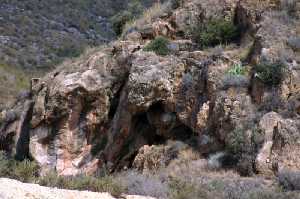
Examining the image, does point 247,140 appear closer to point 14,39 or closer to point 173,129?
point 173,129

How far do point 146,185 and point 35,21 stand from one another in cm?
3281

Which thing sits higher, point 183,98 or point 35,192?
point 35,192

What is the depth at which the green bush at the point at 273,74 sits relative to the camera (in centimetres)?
1153

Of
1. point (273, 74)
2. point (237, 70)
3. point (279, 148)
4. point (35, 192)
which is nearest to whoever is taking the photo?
point (35, 192)

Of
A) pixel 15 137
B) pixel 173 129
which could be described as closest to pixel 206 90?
pixel 173 129

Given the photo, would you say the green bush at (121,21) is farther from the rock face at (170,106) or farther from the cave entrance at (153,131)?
the cave entrance at (153,131)

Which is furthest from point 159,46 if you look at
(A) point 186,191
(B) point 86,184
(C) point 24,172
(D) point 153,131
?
(B) point 86,184

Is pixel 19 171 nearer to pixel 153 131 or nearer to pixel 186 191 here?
pixel 186 191

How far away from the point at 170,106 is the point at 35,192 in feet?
21.0

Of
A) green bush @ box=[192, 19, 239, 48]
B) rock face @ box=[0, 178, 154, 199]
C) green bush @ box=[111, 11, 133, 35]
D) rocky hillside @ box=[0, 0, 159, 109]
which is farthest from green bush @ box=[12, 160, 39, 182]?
rocky hillside @ box=[0, 0, 159, 109]

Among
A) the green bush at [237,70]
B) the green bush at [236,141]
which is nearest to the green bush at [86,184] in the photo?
the green bush at [236,141]

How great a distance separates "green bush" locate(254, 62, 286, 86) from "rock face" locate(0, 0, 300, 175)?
0.15 meters

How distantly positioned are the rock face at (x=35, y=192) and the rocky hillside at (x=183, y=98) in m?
2.72

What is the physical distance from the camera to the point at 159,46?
47.5 feet
